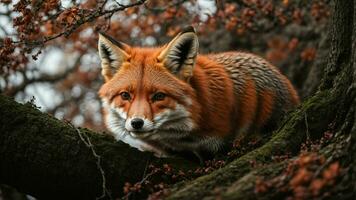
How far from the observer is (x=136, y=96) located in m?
7.45

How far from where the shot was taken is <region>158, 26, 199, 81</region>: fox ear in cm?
771

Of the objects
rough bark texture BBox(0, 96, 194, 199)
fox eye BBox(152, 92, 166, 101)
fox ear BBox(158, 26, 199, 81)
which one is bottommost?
rough bark texture BBox(0, 96, 194, 199)

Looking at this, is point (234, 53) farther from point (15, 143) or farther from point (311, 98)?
point (15, 143)

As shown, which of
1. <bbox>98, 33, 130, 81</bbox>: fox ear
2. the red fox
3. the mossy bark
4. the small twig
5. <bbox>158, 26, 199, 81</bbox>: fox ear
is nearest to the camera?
the mossy bark

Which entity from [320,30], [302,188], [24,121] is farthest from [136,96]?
[320,30]

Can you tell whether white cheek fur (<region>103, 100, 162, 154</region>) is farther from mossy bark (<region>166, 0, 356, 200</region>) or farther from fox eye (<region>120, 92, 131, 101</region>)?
mossy bark (<region>166, 0, 356, 200</region>)

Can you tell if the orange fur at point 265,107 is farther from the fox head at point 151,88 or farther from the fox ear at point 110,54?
the fox ear at point 110,54

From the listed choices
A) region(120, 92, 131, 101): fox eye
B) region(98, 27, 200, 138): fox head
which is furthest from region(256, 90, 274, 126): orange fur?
region(120, 92, 131, 101): fox eye

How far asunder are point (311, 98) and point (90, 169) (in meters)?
2.56

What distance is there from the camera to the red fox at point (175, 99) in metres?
7.47

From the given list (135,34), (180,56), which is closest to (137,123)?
(180,56)

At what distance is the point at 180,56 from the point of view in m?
7.81

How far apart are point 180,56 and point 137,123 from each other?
1205mm

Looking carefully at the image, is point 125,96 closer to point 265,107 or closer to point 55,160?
point 55,160
